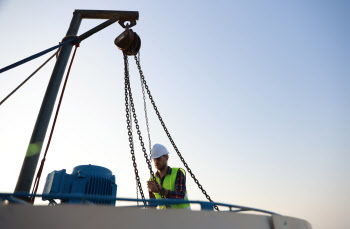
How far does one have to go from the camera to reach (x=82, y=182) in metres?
3.08

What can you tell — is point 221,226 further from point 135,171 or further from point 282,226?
point 135,171

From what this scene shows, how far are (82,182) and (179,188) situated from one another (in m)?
1.49

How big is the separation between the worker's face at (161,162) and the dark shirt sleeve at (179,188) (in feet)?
1.62

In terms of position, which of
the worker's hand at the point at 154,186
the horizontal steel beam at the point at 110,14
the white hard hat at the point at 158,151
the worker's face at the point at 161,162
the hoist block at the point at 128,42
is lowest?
the worker's hand at the point at 154,186

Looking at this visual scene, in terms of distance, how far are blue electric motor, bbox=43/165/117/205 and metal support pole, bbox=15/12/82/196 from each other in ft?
1.10

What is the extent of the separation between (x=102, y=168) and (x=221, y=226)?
214 cm

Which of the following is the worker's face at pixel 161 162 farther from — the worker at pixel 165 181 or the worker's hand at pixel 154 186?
the worker's hand at pixel 154 186

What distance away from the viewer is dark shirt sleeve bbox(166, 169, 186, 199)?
339 centimetres

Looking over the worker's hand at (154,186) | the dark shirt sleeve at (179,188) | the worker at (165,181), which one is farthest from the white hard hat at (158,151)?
the worker's hand at (154,186)

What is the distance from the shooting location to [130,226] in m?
1.55

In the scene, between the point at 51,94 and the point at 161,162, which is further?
the point at 161,162

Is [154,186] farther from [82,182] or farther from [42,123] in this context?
[42,123]

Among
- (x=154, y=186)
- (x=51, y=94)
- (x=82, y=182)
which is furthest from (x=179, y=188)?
(x=51, y=94)

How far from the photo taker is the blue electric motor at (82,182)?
3010mm
